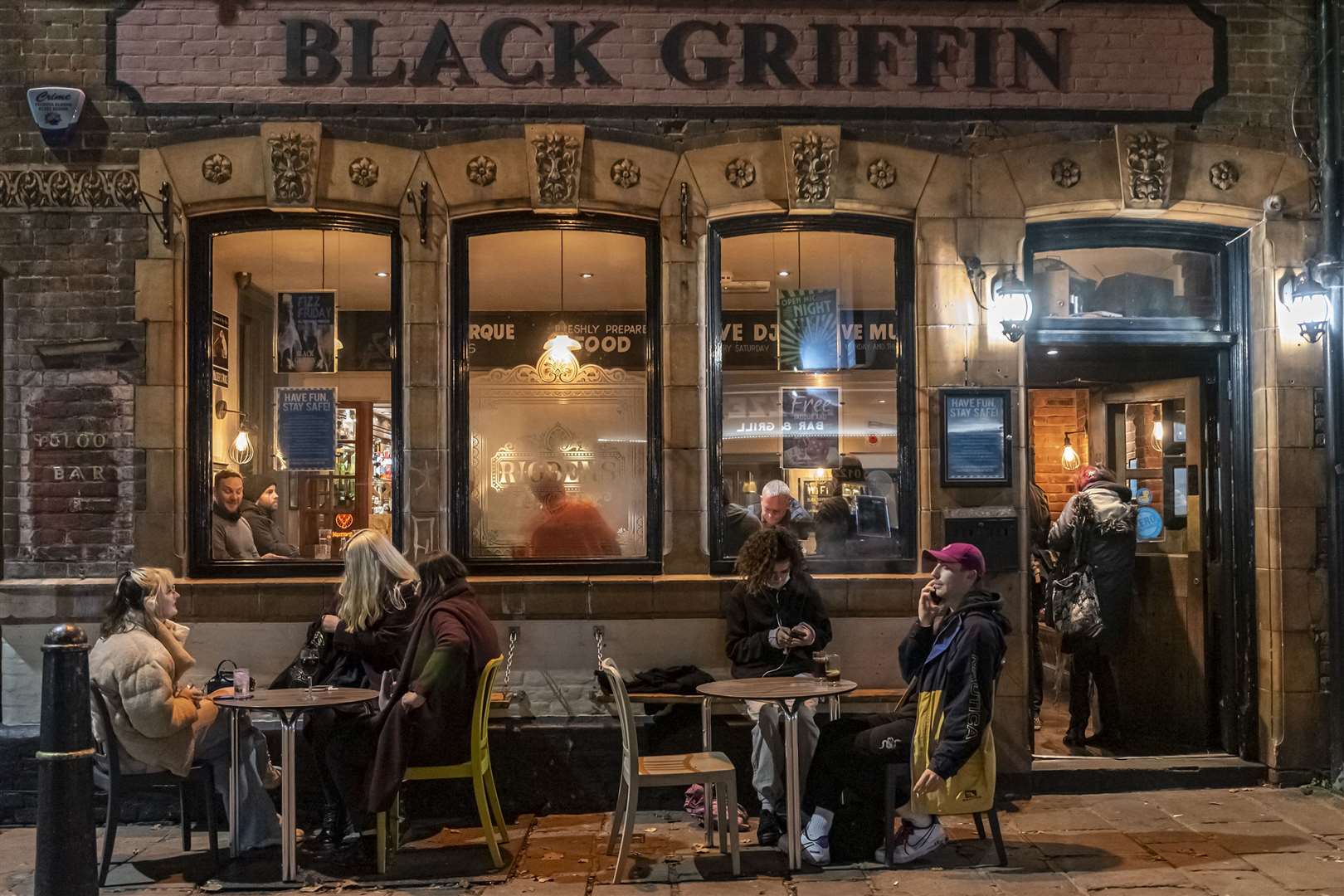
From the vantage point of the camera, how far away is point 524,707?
7.71 metres

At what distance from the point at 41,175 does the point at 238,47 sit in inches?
59.6

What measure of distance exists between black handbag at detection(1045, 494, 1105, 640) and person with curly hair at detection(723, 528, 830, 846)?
2.21 m

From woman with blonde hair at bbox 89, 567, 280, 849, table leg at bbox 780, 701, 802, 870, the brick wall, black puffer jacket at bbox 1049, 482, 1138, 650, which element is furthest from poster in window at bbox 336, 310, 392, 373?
the brick wall

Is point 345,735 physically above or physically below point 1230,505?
below

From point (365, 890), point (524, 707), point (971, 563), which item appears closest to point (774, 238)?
point (971, 563)

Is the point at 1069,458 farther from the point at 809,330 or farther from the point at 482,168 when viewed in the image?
the point at 482,168

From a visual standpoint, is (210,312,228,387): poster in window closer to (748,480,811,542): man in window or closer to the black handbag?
(748,480,811,542): man in window

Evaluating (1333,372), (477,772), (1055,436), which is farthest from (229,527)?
(1055,436)

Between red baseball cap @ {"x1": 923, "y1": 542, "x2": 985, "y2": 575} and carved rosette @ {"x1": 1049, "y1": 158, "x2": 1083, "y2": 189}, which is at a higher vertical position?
carved rosette @ {"x1": 1049, "y1": 158, "x2": 1083, "y2": 189}

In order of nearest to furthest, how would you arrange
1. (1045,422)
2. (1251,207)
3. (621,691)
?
1. (621,691)
2. (1251,207)
3. (1045,422)

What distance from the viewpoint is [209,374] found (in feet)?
26.7

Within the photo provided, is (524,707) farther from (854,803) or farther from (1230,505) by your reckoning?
(1230,505)

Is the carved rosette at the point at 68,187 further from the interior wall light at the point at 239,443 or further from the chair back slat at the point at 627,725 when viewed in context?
the chair back slat at the point at 627,725

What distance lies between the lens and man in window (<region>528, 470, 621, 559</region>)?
820 cm
